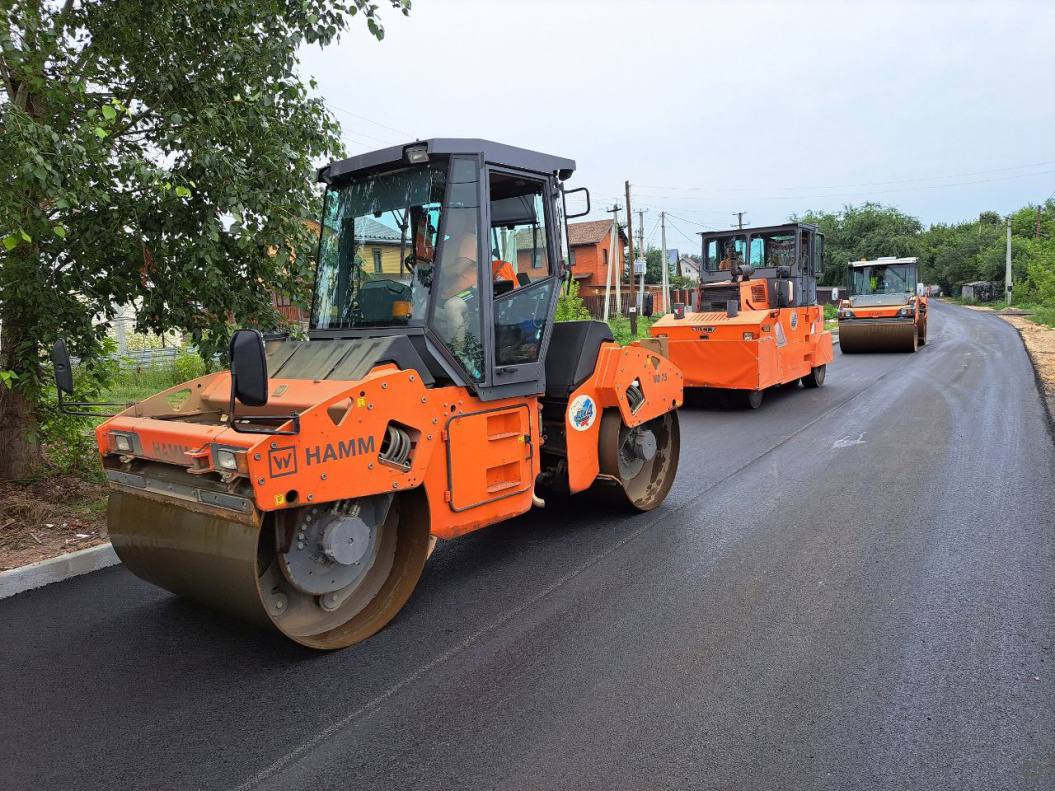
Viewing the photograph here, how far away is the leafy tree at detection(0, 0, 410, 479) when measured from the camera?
5293 mm

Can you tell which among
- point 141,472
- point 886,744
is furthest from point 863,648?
point 141,472

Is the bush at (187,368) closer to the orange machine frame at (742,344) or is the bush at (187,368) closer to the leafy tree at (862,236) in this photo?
the orange machine frame at (742,344)

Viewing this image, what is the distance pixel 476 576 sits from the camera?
188 inches

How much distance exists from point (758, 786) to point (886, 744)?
0.60m

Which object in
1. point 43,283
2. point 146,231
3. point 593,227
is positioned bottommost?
point 43,283

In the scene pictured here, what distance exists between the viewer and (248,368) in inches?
127

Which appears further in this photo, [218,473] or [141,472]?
[141,472]

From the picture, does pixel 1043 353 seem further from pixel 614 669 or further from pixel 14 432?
pixel 14 432

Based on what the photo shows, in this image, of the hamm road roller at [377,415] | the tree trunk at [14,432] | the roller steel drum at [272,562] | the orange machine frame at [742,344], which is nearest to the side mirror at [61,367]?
the hamm road roller at [377,415]

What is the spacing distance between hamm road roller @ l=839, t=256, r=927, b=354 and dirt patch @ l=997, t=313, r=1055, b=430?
274cm

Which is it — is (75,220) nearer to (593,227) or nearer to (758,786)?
(758,786)

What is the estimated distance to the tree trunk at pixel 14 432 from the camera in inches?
241

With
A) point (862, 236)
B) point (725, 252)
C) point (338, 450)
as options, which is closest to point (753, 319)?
point (725, 252)

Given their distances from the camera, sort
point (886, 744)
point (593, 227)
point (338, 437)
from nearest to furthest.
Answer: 1. point (886, 744)
2. point (338, 437)
3. point (593, 227)
